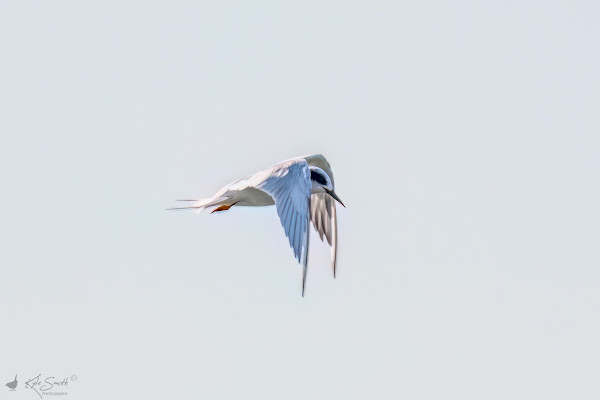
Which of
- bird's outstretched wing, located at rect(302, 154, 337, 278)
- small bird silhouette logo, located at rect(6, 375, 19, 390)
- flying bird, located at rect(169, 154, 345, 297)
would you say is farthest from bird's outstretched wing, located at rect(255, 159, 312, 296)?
small bird silhouette logo, located at rect(6, 375, 19, 390)

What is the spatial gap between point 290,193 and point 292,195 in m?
0.11

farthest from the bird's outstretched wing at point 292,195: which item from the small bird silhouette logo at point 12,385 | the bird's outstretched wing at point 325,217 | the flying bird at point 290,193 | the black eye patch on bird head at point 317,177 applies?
the small bird silhouette logo at point 12,385

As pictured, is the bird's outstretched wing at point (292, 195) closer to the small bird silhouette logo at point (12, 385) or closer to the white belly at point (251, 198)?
the white belly at point (251, 198)

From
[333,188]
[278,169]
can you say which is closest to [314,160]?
[333,188]

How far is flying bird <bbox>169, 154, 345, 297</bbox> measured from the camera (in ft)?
91.1

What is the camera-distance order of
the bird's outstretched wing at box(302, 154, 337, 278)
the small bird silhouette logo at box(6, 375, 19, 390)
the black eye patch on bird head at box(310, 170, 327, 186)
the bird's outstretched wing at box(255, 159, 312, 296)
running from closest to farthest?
the bird's outstretched wing at box(255, 159, 312, 296) < the black eye patch on bird head at box(310, 170, 327, 186) < the bird's outstretched wing at box(302, 154, 337, 278) < the small bird silhouette logo at box(6, 375, 19, 390)

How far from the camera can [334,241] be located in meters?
34.8

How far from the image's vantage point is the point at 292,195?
2902 cm

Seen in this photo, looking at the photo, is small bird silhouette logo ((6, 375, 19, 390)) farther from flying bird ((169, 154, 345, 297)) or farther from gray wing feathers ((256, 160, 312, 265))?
gray wing feathers ((256, 160, 312, 265))

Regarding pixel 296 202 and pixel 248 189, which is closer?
pixel 296 202

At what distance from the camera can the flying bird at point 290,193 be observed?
27781 millimetres

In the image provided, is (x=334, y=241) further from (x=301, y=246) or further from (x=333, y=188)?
(x=301, y=246)

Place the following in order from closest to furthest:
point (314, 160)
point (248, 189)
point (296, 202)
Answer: point (296, 202)
point (248, 189)
point (314, 160)

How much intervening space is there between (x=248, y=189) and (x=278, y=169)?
95cm
